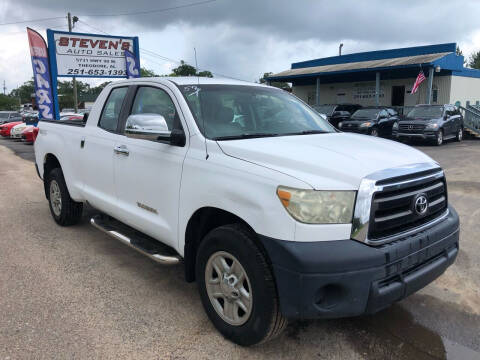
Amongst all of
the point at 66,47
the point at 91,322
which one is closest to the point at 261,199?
the point at 91,322

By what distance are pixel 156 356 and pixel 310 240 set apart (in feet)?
4.36

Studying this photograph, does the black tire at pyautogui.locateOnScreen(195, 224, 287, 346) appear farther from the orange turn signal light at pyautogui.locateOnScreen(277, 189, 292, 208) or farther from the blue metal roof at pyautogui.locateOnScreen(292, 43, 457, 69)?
the blue metal roof at pyautogui.locateOnScreen(292, 43, 457, 69)

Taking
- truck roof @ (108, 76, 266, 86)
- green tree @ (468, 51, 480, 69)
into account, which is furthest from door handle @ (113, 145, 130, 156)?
green tree @ (468, 51, 480, 69)

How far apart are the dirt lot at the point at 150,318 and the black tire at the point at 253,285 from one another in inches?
6.3

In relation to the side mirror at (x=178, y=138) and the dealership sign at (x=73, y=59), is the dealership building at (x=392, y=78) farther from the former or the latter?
the side mirror at (x=178, y=138)

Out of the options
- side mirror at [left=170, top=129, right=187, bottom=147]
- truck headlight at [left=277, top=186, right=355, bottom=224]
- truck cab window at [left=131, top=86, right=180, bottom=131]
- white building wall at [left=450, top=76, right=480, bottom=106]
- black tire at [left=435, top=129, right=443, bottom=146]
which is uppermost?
white building wall at [left=450, top=76, right=480, bottom=106]

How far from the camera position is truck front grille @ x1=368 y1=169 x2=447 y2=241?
251cm

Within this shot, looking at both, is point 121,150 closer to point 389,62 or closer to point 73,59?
point 73,59

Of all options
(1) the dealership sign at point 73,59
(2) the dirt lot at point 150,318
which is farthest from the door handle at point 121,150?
(1) the dealership sign at point 73,59

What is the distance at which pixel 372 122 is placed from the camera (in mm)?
17641

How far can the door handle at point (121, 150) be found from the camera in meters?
3.82

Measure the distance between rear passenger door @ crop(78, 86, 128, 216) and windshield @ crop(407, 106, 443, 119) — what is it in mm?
15497

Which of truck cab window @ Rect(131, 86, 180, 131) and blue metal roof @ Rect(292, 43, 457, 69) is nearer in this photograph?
truck cab window @ Rect(131, 86, 180, 131)

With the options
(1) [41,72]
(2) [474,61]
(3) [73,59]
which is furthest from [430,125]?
(2) [474,61]
